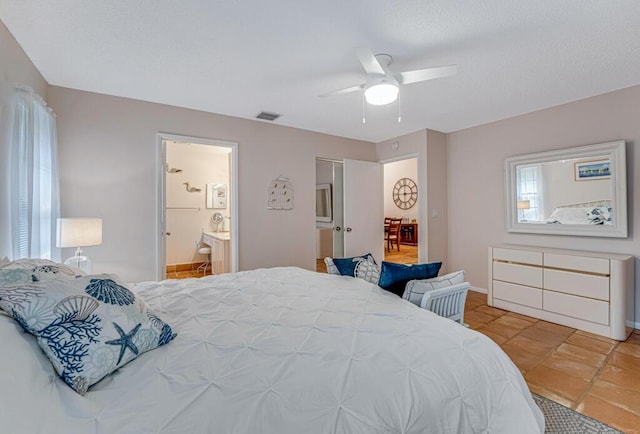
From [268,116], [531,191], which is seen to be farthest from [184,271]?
[531,191]

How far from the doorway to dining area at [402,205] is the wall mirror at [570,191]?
437cm

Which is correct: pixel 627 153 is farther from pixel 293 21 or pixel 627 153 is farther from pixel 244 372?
pixel 244 372

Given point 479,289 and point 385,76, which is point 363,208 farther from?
point 385,76

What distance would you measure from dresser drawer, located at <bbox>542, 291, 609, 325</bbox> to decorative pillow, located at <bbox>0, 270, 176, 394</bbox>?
3.86 metres

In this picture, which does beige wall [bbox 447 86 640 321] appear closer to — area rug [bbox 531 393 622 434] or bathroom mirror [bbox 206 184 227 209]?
area rug [bbox 531 393 622 434]

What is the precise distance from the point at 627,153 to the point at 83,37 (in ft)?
16.5

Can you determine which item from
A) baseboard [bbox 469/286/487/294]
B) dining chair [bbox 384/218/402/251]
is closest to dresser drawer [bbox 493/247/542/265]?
baseboard [bbox 469/286/487/294]

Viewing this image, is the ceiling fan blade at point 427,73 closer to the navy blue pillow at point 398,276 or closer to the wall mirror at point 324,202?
the navy blue pillow at point 398,276

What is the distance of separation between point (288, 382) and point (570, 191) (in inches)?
157

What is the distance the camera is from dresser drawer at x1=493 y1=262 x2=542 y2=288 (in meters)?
3.38

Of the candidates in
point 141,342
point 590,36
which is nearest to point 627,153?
point 590,36

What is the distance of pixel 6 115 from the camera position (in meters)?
1.91

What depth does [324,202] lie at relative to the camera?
243 inches

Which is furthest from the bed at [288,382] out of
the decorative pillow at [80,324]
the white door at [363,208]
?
the white door at [363,208]
